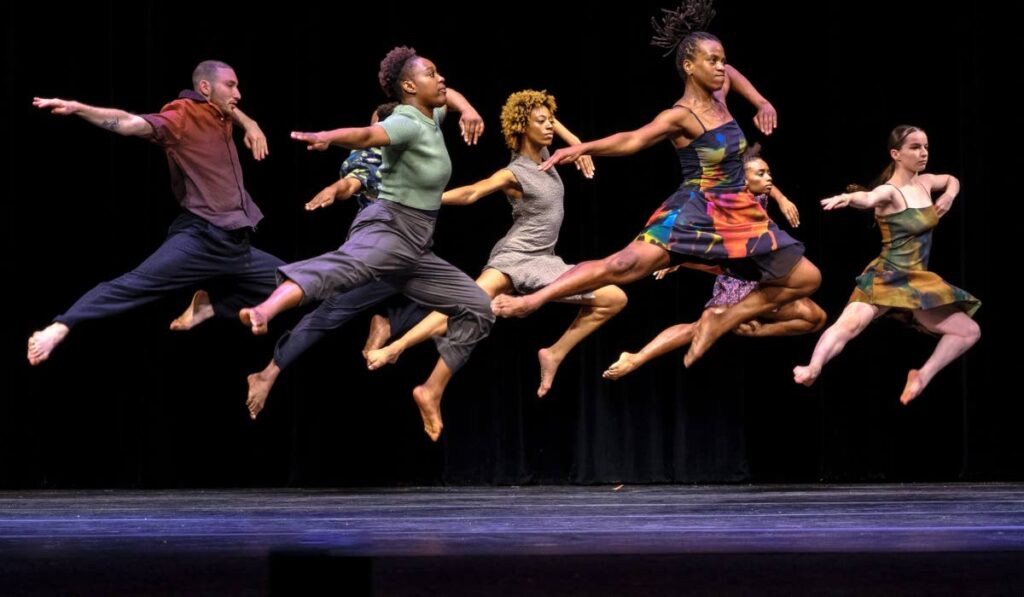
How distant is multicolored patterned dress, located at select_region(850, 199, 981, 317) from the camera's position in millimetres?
5941

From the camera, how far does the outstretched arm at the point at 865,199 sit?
5.45m

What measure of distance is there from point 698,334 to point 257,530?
225 centimetres

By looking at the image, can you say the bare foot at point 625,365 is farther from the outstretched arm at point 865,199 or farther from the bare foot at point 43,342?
the bare foot at point 43,342

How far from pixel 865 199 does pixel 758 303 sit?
651 mm

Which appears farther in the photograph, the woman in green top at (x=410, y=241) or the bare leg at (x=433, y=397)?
the bare leg at (x=433, y=397)

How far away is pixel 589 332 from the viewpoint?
6184mm

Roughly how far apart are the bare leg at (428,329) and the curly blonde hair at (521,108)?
628mm

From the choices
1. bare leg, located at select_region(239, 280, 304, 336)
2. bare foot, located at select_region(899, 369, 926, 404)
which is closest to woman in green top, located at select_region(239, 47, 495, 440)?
bare leg, located at select_region(239, 280, 304, 336)

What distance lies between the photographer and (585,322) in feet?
20.2

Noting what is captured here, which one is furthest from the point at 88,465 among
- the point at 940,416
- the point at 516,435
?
the point at 940,416

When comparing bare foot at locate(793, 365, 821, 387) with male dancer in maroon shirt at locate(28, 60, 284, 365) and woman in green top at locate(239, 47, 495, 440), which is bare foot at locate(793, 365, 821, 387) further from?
male dancer in maroon shirt at locate(28, 60, 284, 365)

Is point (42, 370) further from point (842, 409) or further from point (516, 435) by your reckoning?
point (842, 409)

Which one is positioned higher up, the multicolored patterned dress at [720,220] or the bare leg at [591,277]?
the multicolored patterned dress at [720,220]

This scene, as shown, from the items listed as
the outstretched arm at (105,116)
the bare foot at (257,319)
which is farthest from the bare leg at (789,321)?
the outstretched arm at (105,116)
